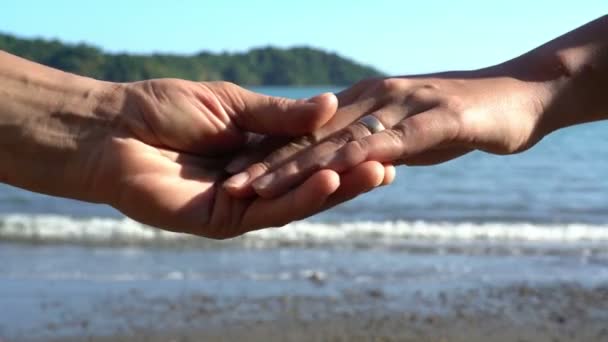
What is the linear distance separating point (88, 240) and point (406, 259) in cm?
416

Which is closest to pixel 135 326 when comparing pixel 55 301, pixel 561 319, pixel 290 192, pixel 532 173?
pixel 55 301

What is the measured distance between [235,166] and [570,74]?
1232 mm

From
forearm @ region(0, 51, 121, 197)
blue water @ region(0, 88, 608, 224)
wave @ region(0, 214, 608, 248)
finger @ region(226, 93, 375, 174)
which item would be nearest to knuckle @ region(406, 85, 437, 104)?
finger @ region(226, 93, 375, 174)

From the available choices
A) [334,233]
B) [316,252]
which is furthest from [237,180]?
[334,233]

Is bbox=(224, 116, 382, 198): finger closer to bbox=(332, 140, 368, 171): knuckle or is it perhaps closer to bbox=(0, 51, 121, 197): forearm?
bbox=(332, 140, 368, 171): knuckle

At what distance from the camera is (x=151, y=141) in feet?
9.57

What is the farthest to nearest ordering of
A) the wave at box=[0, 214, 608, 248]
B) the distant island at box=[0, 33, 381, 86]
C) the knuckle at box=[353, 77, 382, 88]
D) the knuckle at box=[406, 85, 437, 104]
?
the distant island at box=[0, 33, 381, 86], the wave at box=[0, 214, 608, 248], the knuckle at box=[353, 77, 382, 88], the knuckle at box=[406, 85, 437, 104]

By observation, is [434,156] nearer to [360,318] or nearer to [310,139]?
[310,139]

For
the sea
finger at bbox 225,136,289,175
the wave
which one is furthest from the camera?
the wave

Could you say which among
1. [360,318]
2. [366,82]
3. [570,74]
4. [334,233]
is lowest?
[334,233]

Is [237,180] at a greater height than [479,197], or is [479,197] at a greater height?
[237,180]

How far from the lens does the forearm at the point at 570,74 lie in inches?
116

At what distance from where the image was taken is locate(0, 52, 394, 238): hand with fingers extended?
265cm

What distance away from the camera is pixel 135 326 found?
682 centimetres
